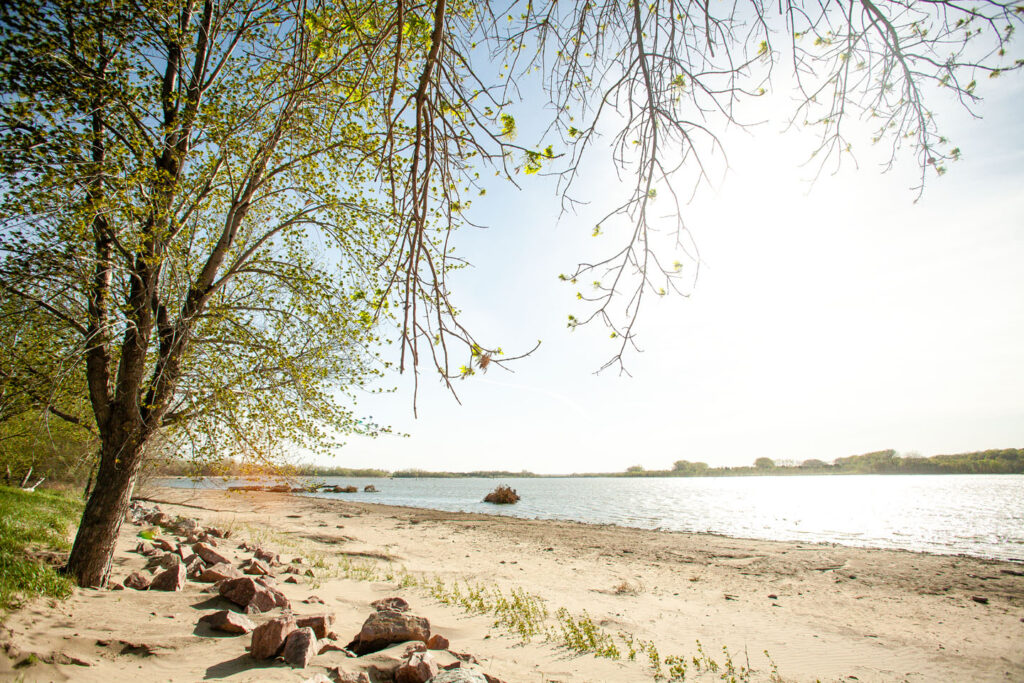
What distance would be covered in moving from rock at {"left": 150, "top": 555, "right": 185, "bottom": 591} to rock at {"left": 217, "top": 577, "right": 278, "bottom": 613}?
696 millimetres

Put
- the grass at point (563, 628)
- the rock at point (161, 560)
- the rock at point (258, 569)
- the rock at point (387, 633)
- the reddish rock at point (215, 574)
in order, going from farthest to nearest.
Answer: the rock at point (258, 569), the rock at point (161, 560), the reddish rock at point (215, 574), the grass at point (563, 628), the rock at point (387, 633)

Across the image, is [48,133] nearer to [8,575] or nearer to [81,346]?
[81,346]

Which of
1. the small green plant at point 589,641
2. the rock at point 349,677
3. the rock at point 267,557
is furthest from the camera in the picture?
the rock at point 267,557

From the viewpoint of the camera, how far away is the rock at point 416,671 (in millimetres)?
3471

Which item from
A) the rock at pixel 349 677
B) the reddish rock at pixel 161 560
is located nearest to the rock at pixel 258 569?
the reddish rock at pixel 161 560

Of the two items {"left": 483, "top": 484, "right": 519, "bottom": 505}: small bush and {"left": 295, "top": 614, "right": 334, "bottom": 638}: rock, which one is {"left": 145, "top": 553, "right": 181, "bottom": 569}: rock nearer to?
{"left": 295, "top": 614, "right": 334, "bottom": 638}: rock

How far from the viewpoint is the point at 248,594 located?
5.57 metres

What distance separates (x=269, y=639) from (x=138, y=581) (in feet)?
10.9

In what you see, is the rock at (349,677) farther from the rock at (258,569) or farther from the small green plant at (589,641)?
the rock at (258,569)

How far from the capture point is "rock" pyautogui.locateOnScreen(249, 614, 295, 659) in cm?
395

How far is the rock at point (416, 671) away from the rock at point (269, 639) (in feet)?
3.92

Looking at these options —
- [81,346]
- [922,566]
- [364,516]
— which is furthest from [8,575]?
[364,516]

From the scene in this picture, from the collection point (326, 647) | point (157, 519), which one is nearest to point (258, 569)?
point (326, 647)

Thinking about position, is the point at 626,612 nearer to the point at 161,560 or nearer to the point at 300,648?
the point at 300,648
